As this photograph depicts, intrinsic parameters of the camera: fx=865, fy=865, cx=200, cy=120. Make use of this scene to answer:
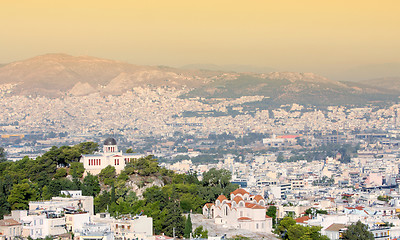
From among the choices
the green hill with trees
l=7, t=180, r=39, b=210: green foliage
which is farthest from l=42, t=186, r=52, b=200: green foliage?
l=7, t=180, r=39, b=210: green foliage

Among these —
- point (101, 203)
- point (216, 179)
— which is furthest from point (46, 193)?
point (216, 179)

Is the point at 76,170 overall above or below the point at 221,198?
above

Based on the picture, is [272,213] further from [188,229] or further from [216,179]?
[188,229]

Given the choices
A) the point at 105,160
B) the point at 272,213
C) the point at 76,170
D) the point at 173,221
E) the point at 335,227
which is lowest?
the point at 335,227

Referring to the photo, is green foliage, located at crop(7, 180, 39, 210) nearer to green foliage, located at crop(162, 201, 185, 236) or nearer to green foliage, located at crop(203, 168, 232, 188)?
green foliage, located at crop(162, 201, 185, 236)

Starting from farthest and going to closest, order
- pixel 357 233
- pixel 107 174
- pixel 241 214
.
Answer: pixel 107 174
pixel 241 214
pixel 357 233

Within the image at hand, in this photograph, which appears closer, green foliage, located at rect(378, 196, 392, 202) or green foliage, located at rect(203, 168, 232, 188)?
green foliage, located at rect(203, 168, 232, 188)
